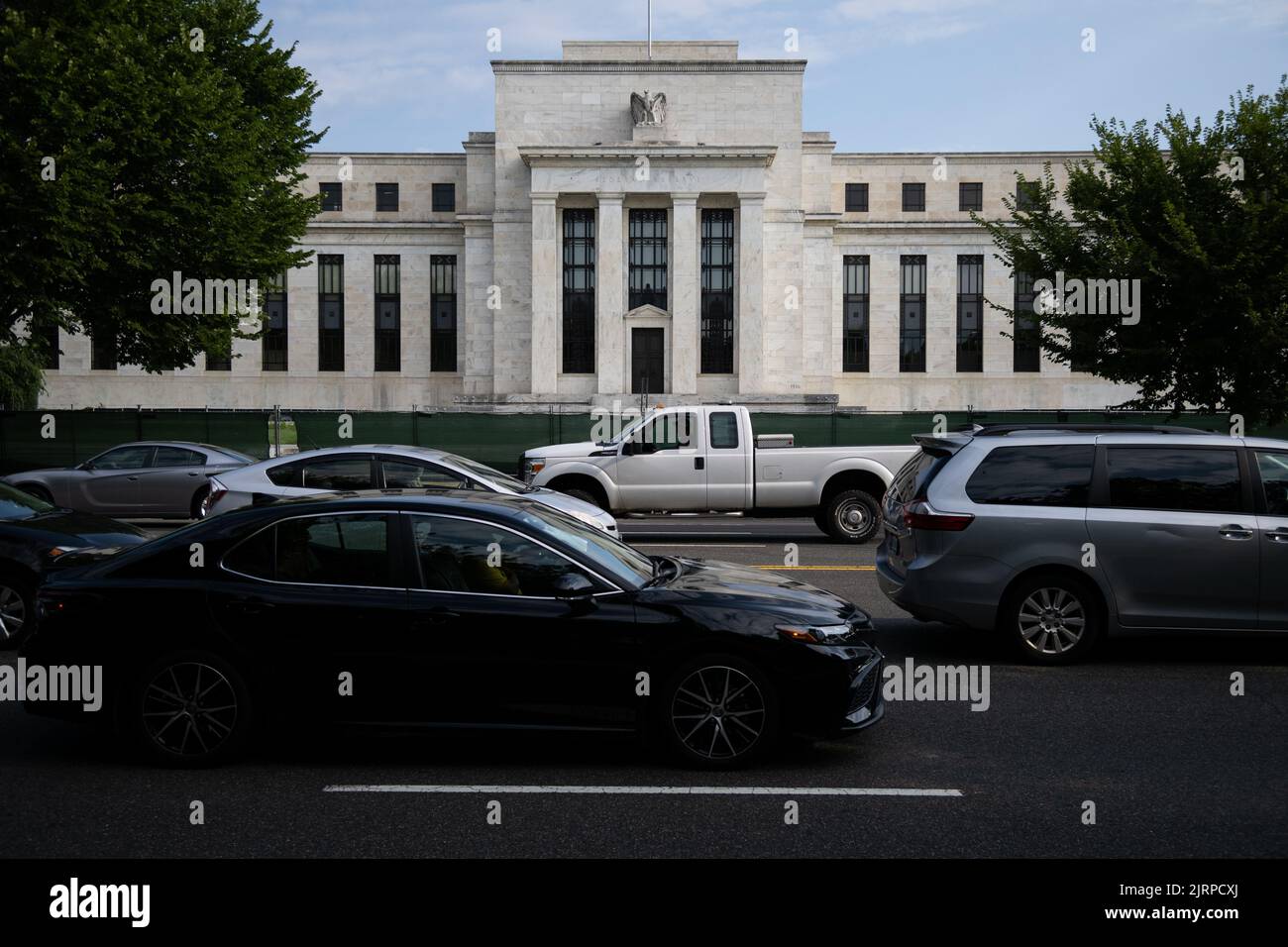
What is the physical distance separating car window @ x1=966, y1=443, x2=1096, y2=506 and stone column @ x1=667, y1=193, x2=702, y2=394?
142ft

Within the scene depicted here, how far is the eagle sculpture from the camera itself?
51906 mm

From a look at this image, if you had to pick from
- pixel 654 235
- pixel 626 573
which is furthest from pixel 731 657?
pixel 654 235

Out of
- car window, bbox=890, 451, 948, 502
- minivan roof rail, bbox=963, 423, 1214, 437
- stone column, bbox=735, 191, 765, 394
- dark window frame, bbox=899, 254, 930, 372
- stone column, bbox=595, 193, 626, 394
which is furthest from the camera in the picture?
dark window frame, bbox=899, 254, 930, 372

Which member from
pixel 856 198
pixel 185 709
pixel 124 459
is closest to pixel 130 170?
pixel 124 459

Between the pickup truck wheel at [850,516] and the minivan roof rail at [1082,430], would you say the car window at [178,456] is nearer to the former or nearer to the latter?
the pickup truck wheel at [850,516]

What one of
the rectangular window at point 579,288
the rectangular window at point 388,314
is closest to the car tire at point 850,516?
the rectangular window at point 579,288

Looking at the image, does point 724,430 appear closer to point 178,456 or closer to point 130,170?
point 178,456

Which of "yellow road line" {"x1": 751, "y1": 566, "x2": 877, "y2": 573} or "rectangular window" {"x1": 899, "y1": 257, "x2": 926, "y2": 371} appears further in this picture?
"rectangular window" {"x1": 899, "y1": 257, "x2": 926, "y2": 371}

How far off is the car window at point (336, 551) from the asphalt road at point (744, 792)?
2.96 feet

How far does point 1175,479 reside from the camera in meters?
8.53

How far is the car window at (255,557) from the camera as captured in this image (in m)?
6.20

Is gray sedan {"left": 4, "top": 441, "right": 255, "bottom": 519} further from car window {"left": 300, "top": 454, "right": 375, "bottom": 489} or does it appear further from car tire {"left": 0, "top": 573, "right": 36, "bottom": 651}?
car tire {"left": 0, "top": 573, "right": 36, "bottom": 651}

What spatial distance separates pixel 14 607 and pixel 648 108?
154 ft

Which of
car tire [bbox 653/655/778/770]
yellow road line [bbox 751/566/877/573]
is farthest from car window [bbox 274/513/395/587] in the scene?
yellow road line [bbox 751/566/877/573]
